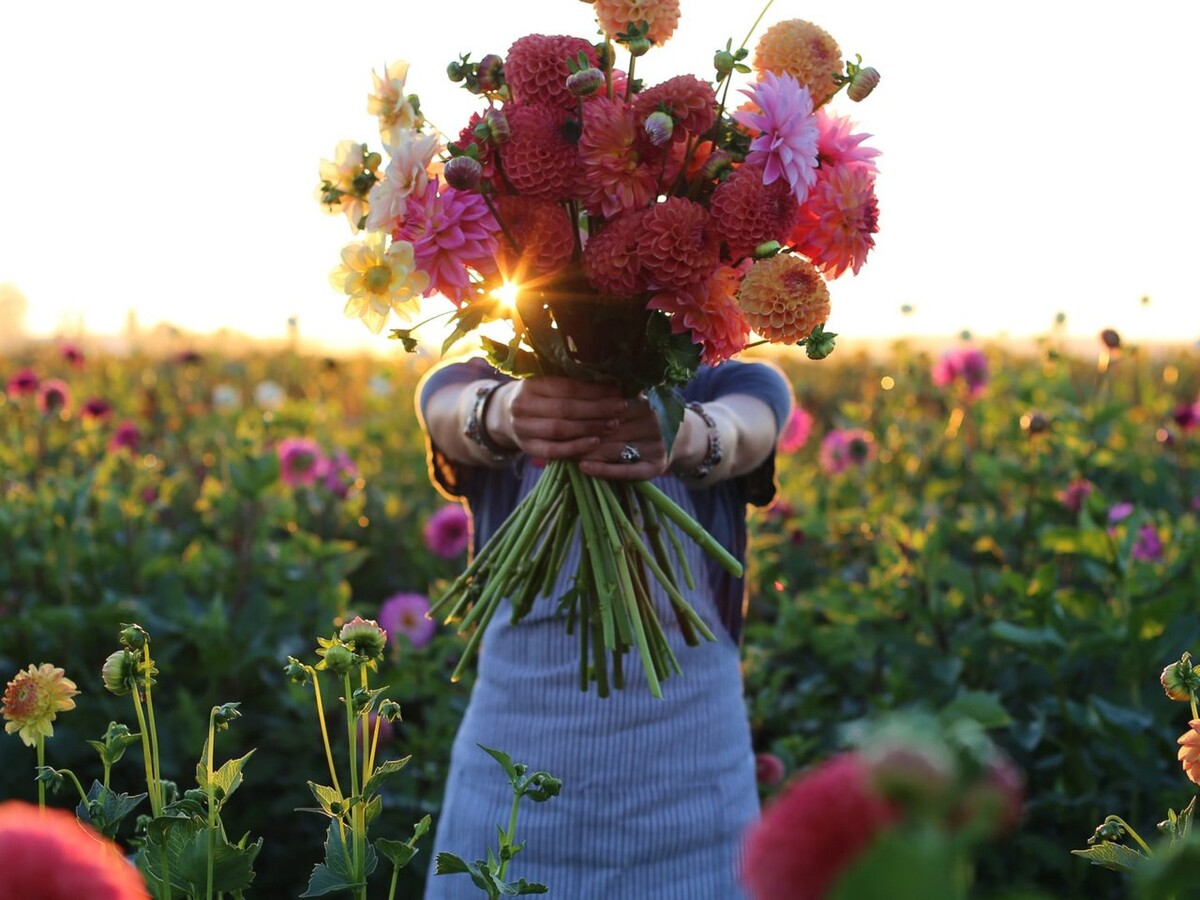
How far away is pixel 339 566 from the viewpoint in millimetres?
2764

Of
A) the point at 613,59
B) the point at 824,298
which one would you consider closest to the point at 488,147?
the point at 613,59

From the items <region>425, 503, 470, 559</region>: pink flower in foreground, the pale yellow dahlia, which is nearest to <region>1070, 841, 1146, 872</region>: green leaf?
Result: the pale yellow dahlia

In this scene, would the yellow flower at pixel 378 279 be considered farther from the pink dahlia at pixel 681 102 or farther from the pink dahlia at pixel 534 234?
the pink dahlia at pixel 681 102

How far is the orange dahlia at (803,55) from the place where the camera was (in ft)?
3.87

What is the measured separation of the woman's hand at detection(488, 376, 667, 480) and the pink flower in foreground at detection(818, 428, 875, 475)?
88.0 inches

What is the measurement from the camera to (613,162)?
1.15 m

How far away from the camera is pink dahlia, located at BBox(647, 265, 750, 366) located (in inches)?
45.7

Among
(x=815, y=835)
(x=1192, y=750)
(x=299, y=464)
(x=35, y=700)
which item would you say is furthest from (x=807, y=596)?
(x=815, y=835)

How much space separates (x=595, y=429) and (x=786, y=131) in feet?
1.25

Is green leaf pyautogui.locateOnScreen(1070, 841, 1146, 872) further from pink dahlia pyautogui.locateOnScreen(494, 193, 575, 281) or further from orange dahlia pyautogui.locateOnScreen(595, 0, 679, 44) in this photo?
orange dahlia pyautogui.locateOnScreen(595, 0, 679, 44)

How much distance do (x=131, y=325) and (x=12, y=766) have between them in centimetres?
428

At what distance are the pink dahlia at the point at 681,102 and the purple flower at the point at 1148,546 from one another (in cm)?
174

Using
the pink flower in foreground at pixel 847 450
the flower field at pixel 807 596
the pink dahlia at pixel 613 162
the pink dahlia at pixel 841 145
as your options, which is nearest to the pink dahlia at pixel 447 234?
the pink dahlia at pixel 613 162

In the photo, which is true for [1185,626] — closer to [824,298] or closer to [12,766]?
[824,298]
